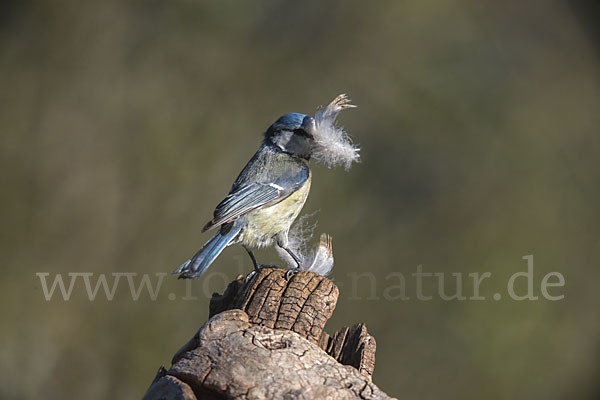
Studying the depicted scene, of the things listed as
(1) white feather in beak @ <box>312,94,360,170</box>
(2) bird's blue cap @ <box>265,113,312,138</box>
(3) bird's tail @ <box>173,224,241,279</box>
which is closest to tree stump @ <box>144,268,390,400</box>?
(3) bird's tail @ <box>173,224,241,279</box>

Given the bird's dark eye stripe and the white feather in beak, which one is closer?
the white feather in beak

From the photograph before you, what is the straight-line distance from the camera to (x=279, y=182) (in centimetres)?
279

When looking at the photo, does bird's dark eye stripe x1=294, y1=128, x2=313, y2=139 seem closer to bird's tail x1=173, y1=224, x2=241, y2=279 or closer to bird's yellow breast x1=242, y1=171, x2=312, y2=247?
bird's yellow breast x1=242, y1=171, x2=312, y2=247

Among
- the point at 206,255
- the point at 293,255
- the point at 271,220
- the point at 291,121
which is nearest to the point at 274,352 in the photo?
the point at 206,255

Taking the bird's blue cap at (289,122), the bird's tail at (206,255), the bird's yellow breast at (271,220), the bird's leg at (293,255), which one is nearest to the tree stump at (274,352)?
the bird's tail at (206,255)

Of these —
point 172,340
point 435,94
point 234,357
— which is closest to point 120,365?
point 172,340

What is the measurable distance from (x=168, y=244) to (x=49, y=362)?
116cm

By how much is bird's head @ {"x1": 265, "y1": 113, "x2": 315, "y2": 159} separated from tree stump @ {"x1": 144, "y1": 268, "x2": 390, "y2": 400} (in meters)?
0.67

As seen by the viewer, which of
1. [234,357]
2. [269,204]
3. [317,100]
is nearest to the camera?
[234,357]

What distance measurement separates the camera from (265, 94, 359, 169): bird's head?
2.64 m

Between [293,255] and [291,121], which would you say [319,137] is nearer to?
[291,121]

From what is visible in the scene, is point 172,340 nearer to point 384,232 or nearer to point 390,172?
point 384,232

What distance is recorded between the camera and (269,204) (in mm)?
2760

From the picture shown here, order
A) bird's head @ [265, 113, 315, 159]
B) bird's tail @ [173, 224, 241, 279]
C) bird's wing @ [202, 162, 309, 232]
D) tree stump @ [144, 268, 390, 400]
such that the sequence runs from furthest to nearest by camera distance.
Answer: bird's head @ [265, 113, 315, 159], bird's wing @ [202, 162, 309, 232], bird's tail @ [173, 224, 241, 279], tree stump @ [144, 268, 390, 400]
